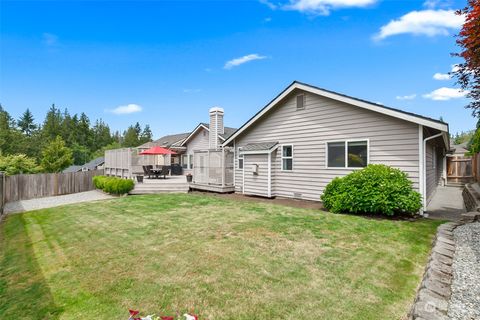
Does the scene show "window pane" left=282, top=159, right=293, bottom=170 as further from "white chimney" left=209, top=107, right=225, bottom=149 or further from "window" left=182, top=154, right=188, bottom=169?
"window" left=182, top=154, right=188, bottom=169

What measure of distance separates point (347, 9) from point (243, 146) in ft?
29.2

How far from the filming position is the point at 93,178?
696 inches

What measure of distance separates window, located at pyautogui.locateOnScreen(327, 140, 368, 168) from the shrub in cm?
93

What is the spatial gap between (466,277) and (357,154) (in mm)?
5911

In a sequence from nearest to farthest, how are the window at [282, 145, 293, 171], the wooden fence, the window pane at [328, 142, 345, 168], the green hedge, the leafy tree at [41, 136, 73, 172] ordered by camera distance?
the window pane at [328, 142, 345, 168] < the window at [282, 145, 293, 171] < the green hedge < the wooden fence < the leafy tree at [41, 136, 73, 172]

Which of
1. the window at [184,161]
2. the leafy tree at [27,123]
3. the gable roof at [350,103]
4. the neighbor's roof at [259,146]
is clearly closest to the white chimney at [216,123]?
the gable roof at [350,103]

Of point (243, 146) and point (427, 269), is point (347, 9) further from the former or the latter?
point (427, 269)

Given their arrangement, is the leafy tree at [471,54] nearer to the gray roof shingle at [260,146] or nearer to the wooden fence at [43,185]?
the gray roof shingle at [260,146]

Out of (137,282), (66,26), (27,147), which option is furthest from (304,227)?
(27,147)

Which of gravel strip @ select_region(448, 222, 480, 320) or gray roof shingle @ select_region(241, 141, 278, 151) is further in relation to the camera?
gray roof shingle @ select_region(241, 141, 278, 151)

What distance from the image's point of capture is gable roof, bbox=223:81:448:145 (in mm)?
7316

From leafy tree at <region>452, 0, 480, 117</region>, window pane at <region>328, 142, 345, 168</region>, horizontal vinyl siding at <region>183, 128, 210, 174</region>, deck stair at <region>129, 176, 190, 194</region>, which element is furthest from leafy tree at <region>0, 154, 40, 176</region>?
leafy tree at <region>452, 0, 480, 117</region>

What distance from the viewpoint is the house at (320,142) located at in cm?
789

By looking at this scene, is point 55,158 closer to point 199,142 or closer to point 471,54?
point 199,142
